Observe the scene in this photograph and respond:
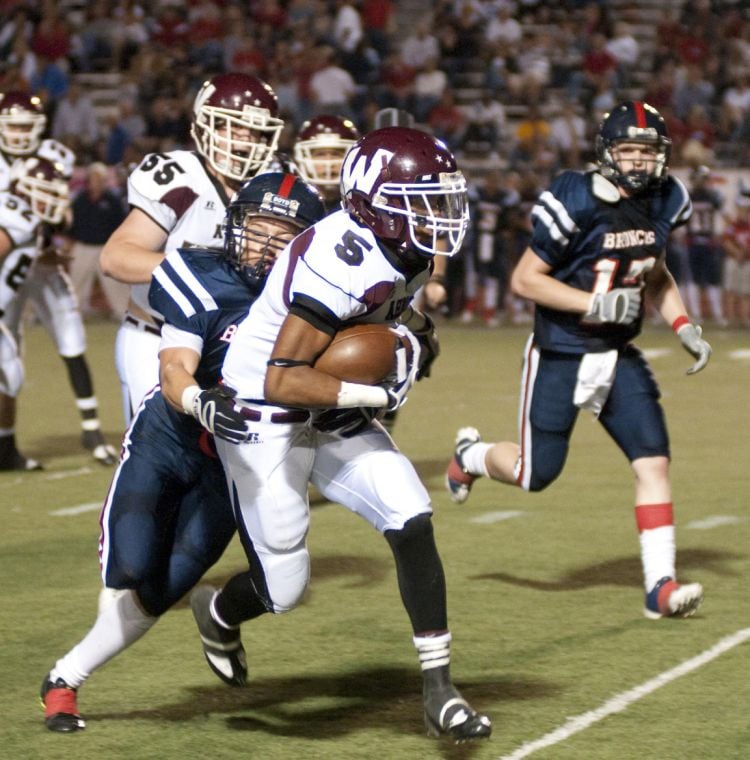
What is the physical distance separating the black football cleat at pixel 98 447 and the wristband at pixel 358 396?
182 inches

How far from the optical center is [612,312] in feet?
16.4

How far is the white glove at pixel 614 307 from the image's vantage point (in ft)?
Answer: 16.4

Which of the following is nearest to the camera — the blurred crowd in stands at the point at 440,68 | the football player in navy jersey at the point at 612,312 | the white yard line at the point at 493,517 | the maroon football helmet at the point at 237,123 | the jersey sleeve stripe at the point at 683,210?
the maroon football helmet at the point at 237,123

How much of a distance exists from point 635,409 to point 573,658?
0.93 meters

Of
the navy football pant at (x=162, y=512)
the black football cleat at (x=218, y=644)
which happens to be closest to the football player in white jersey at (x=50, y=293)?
the black football cleat at (x=218, y=644)

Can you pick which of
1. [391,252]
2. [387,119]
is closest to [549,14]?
[387,119]

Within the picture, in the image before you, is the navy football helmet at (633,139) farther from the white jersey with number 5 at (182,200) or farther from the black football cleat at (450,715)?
the black football cleat at (450,715)

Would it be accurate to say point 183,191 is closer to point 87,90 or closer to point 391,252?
point 391,252

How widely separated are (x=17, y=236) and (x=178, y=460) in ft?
12.2

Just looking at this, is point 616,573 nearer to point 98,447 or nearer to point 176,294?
point 176,294

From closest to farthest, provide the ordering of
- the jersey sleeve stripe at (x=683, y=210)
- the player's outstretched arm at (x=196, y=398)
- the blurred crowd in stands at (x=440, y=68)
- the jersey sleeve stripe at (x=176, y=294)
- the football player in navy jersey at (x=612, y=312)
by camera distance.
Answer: the player's outstretched arm at (x=196, y=398), the jersey sleeve stripe at (x=176, y=294), the football player in navy jersey at (x=612, y=312), the jersey sleeve stripe at (x=683, y=210), the blurred crowd in stands at (x=440, y=68)

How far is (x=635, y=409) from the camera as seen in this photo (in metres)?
5.11

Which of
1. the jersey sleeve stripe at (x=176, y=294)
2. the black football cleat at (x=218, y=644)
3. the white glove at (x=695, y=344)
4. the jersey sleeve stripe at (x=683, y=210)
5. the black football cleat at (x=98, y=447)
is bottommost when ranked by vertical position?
the black football cleat at (x=98, y=447)

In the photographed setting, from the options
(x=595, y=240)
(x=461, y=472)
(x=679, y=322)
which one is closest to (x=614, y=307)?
(x=595, y=240)
